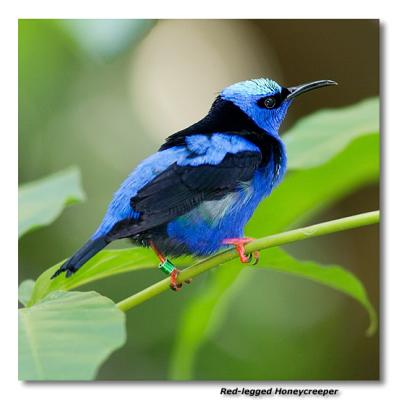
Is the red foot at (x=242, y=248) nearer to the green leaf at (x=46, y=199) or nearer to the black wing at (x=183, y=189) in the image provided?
the black wing at (x=183, y=189)

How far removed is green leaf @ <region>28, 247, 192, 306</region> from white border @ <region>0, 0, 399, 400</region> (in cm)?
83

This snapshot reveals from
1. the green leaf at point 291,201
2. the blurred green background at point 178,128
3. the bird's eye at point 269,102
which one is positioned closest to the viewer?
the green leaf at point 291,201

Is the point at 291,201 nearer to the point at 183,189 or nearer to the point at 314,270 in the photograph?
the point at 314,270

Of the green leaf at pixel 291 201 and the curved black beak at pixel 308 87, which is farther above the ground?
the curved black beak at pixel 308 87

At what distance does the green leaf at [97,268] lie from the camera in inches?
106

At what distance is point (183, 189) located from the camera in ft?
10.1

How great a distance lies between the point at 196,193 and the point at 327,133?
692mm

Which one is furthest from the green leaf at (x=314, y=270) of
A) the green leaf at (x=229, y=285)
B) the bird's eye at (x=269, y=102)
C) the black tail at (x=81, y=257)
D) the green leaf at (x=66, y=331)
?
the bird's eye at (x=269, y=102)

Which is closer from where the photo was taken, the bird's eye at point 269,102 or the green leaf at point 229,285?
the green leaf at point 229,285

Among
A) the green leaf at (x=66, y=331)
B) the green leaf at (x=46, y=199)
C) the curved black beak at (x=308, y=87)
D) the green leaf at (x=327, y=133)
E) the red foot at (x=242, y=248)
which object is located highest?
the curved black beak at (x=308, y=87)
